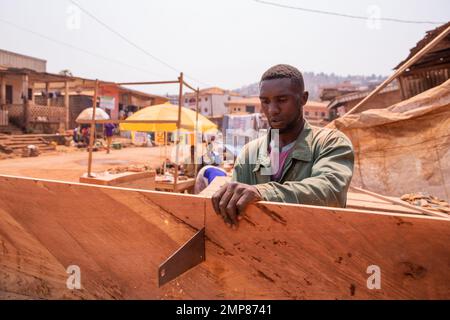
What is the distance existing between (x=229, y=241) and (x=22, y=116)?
21.0 metres

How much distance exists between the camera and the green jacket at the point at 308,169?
1.05 meters

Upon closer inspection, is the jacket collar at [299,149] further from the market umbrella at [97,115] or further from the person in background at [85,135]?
the person in background at [85,135]

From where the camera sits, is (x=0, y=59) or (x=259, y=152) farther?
(x=0, y=59)

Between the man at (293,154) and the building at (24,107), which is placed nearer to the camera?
the man at (293,154)

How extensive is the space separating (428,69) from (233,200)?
8783 mm

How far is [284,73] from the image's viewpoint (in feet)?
5.47

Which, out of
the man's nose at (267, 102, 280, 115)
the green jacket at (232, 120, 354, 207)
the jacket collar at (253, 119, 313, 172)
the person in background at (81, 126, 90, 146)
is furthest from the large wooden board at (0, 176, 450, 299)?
the person in background at (81, 126, 90, 146)

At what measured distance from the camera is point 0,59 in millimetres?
22562

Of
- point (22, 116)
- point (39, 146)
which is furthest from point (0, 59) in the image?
point (39, 146)

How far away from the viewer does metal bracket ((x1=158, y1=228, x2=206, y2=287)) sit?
828 mm

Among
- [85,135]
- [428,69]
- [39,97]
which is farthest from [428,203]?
[39,97]

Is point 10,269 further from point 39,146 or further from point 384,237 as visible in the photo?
point 39,146

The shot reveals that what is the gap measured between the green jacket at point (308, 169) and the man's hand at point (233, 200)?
0.11 meters

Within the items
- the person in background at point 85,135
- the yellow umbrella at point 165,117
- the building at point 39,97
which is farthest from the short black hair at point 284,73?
the person in background at point 85,135
